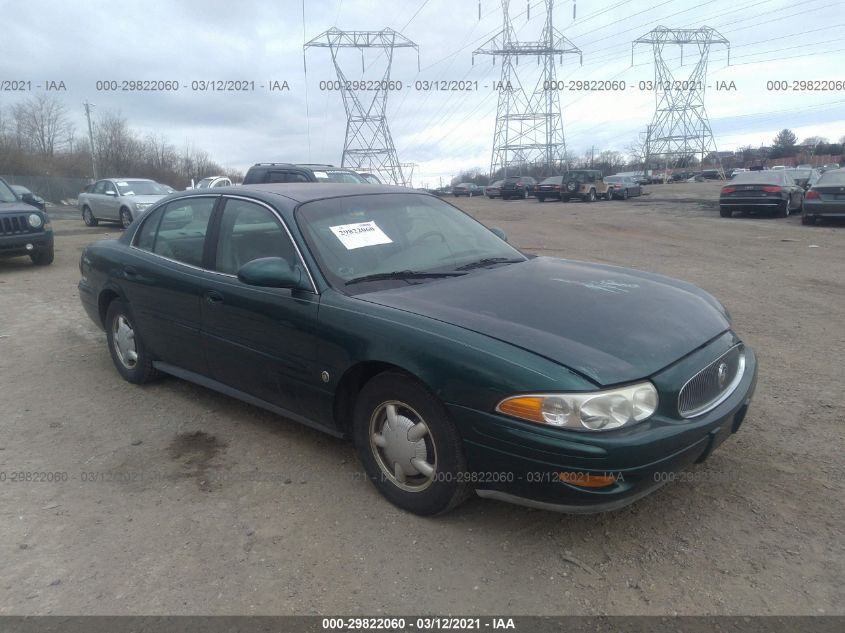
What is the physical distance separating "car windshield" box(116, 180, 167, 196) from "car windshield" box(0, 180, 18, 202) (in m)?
7.67

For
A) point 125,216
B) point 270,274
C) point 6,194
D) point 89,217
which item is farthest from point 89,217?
point 270,274

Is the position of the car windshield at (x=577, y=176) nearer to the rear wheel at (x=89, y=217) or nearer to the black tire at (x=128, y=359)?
the rear wheel at (x=89, y=217)

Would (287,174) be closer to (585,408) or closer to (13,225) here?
(13,225)

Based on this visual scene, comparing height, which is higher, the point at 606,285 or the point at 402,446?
the point at 606,285

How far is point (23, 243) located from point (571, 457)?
36.0 feet

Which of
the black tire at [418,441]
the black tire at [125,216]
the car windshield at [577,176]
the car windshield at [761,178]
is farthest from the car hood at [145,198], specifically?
the car windshield at [577,176]

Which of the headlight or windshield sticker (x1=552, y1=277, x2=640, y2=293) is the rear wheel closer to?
windshield sticker (x1=552, y1=277, x2=640, y2=293)

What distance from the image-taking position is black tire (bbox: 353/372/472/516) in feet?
9.40

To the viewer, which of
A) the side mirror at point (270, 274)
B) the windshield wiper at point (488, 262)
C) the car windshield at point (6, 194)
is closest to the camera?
the side mirror at point (270, 274)

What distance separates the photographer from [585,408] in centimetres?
256

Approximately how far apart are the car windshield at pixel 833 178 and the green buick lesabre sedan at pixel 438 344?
15.6m

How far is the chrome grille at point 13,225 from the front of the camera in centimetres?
1038

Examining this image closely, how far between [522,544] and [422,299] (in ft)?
4.04

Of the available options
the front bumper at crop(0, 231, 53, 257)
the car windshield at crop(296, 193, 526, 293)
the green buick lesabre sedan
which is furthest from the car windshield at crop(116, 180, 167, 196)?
the car windshield at crop(296, 193, 526, 293)
